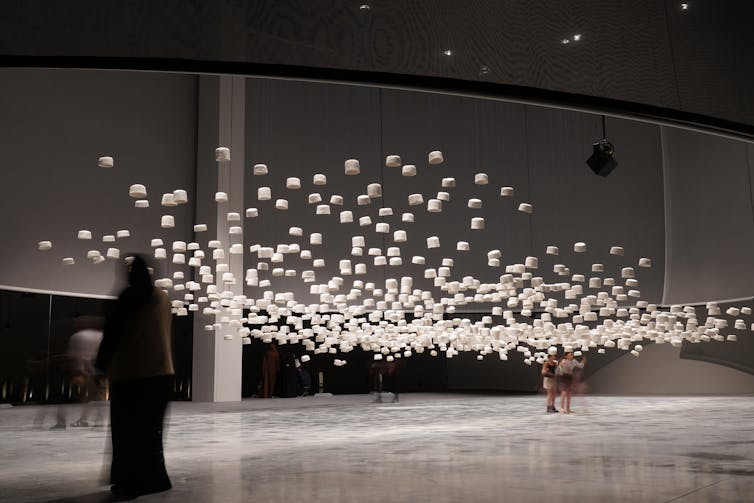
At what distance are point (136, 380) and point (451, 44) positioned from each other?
290cm

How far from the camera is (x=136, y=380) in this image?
4.78 metres

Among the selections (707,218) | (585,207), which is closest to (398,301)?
(585,207)

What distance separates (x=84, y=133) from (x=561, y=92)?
15.4m

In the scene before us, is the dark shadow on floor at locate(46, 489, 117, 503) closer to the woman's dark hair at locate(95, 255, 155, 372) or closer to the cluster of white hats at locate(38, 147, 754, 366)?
the woman's dark hair at locate(95, 255, 155, 372)

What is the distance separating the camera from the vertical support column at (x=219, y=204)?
19.0 meters

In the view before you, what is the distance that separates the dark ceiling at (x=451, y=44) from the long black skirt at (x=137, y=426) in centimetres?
218

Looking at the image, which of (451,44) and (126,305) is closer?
(451,44)

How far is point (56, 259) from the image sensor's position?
16.9 meters

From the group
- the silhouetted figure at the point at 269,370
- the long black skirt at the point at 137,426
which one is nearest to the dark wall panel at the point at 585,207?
the silhouetted figure at the point at 269,370

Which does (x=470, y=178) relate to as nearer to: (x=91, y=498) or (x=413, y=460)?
(x=413, y=460)

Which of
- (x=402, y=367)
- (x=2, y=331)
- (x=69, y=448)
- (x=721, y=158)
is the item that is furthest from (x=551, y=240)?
(x=69, y=448)

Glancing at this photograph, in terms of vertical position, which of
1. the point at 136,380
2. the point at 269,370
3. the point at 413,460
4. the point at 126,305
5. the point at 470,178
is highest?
the point at 470,178

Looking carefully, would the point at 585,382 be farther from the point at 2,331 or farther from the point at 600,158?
the point at 2,331

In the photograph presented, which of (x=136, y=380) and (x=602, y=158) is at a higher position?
(x=602, y=158)
